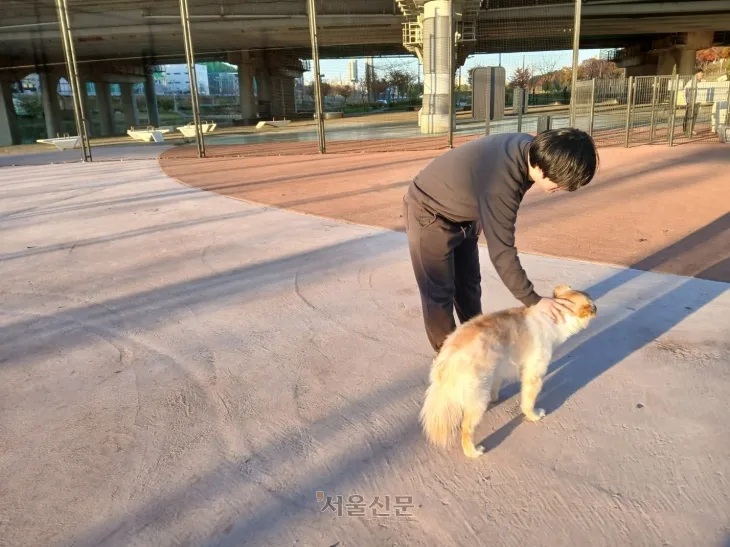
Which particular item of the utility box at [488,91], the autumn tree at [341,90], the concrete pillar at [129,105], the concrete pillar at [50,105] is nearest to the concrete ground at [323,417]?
the utility box at [488,91]

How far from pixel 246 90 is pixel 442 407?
4672cm

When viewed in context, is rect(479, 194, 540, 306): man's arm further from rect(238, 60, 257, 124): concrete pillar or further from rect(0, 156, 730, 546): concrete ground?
rect(238, 60, 257, 124): concrete pillar

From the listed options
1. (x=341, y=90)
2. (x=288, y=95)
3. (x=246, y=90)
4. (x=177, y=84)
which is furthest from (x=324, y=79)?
(x=177, y=84)

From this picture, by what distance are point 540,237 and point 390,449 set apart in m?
4.03

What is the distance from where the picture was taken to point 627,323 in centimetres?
374

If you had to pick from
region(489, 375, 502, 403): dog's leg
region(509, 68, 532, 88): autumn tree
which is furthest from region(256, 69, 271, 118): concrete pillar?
region(489, 375, 502, 403): dog's leg

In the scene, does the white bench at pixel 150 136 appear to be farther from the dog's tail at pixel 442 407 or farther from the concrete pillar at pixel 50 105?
the dog's tail at pixel 442 407

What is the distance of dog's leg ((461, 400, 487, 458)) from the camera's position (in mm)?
2400

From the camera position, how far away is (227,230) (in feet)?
22.4

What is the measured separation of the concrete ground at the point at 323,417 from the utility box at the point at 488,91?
957 centimetres

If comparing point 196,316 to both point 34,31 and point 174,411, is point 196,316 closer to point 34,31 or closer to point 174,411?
point 174,411

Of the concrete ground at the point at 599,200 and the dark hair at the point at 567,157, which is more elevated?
the dark hair at the point at 567,157

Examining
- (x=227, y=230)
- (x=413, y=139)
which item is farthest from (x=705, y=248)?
(x=413, y=139)

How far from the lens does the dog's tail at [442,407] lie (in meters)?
2.36
